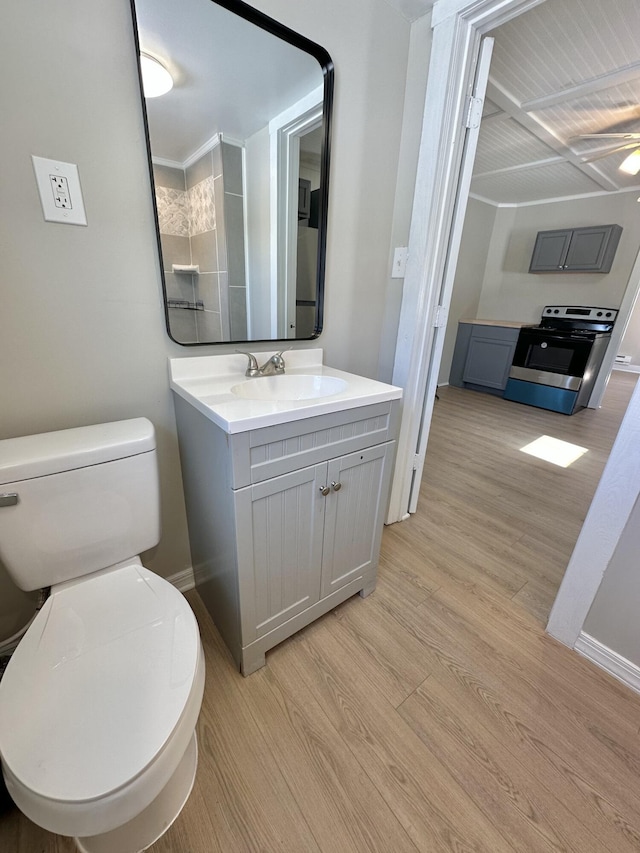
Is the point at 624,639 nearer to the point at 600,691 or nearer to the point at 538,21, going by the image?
the point at 600,691

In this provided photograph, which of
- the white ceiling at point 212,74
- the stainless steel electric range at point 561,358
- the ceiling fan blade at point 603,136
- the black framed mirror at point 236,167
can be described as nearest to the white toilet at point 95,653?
the black framed mirror at point 236,167

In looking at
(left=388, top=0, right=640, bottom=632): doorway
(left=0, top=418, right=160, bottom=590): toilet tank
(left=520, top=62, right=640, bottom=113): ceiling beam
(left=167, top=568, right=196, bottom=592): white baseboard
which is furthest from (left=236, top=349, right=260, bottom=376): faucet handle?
(left=520, top=62, right=640, bottom=113): ceiling beam

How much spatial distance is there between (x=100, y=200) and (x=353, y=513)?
1200mm

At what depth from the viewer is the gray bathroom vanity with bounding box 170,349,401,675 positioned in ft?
2.99

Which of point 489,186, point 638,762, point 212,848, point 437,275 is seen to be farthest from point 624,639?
point 489,186

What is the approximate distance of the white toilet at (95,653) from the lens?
570mm

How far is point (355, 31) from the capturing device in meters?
1.19

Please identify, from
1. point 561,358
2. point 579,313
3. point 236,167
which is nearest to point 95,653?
point 236,167

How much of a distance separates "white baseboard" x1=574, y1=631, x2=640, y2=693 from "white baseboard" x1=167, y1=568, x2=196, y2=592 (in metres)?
1.52

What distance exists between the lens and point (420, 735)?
3.32ft

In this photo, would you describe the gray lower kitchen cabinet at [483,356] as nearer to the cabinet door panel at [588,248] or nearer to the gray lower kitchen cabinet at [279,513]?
the cabinet door panel at [588,248]

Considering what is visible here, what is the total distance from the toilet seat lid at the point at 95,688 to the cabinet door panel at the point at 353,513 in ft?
1.71

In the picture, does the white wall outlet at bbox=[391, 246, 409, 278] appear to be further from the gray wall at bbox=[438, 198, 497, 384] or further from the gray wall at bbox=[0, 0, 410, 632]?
the gray wall at bbox=[438, 198, 497, 384]

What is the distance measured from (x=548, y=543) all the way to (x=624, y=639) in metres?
0.72
